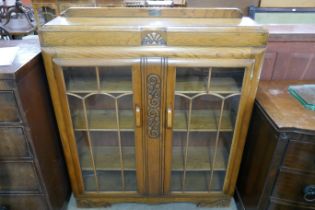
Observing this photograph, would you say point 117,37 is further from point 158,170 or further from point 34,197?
point 34,197

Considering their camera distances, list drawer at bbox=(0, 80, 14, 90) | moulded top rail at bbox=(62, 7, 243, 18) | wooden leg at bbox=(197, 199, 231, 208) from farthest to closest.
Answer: wooden leg at bbox=(197, 199, 231, 208)
moulded top rail at bbox=(62, 7, 243, 18)
drawer at bbox=(0, 80, 14, 90)

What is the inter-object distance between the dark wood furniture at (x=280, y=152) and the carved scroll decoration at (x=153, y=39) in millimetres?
490

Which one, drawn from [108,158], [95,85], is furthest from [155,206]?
[95,85]

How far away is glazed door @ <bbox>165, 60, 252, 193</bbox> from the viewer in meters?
0.95

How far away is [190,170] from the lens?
4.10 feet

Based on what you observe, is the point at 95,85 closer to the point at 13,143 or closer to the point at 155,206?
the point at 13,143

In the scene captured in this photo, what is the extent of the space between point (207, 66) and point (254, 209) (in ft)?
2.28

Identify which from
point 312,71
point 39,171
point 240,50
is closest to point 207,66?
point 240,50

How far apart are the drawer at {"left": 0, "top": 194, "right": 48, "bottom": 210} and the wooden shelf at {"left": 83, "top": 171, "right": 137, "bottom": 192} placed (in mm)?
233

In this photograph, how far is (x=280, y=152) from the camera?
2.92ft

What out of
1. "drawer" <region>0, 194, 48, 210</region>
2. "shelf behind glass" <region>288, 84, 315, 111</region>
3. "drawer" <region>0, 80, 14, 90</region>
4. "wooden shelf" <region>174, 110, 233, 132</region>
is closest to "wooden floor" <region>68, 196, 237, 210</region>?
"drawer" <region>0, 194, 48, 210</region>

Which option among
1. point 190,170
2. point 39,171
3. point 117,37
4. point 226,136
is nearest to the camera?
point 117,37

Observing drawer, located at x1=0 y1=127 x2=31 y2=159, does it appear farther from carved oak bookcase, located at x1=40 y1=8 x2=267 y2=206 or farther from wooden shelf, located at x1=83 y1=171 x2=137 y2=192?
wooden shelf, located at x1=83 y1=171 x2=137 y2=192

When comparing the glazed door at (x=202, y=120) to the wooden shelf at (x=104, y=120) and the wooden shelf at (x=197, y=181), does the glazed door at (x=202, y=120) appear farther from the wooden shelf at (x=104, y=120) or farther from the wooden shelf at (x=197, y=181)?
the wooden shelf at (x=104, y=120)
